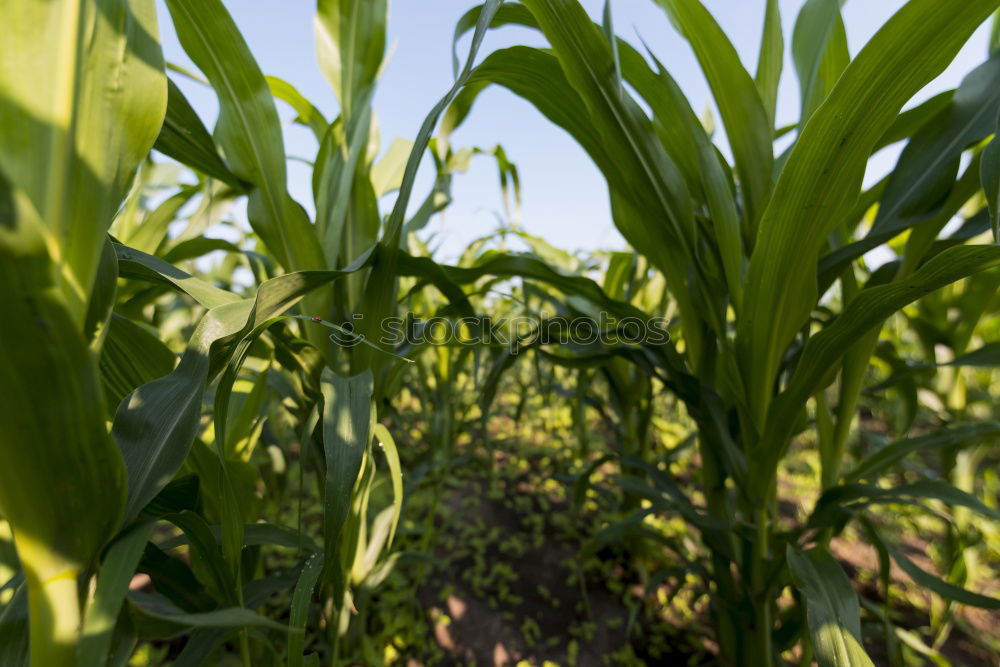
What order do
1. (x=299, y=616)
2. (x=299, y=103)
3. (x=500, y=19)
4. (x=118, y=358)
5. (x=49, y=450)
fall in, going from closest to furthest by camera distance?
(x=49, y=450) < (x=299, y=616) < (x=118, y=358) < (x=500, y=19) < (x=299, y=103)

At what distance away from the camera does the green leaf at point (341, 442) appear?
1.08 ft

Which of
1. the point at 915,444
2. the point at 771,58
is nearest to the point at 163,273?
the point at 771,58

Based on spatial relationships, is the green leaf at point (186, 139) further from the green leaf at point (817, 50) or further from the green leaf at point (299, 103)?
the green leaf at point (817, 50)

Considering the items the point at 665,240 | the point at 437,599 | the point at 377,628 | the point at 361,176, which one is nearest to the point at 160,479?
the point at 361,176

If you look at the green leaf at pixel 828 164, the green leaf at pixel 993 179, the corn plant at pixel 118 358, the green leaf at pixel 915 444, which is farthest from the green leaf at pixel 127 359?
the green leaf at pixel 915 444

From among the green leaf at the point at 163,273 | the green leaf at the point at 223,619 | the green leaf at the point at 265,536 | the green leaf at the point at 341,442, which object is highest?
the green leaf at the point at 163,273

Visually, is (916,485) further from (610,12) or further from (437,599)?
(437,599)

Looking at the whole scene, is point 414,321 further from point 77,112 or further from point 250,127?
point 77,112

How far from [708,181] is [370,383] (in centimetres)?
45

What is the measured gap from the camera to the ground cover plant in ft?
0.81

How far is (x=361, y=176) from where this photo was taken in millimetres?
628

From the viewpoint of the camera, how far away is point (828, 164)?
413mm

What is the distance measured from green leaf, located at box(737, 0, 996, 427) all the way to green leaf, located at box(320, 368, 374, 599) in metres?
0.45

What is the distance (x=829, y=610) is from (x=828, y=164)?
443 millimetres
